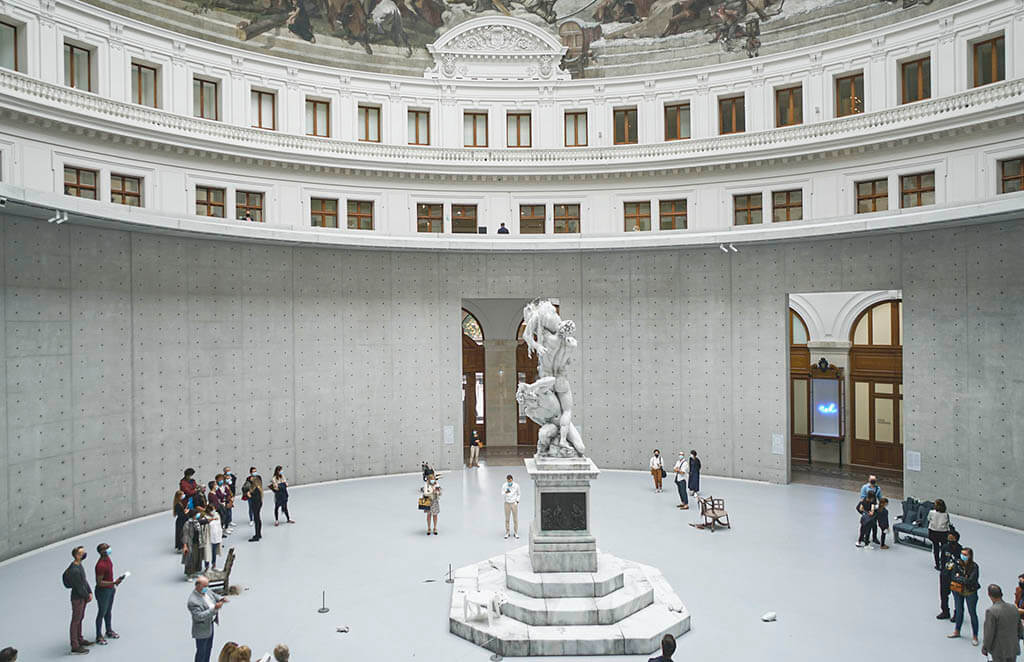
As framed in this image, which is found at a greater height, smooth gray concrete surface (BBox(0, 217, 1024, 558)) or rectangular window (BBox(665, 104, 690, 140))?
rectangular window (BBox(665, 104, 690, 140))

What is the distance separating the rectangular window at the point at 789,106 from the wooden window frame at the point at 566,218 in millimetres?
7015

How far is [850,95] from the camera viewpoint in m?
21.7

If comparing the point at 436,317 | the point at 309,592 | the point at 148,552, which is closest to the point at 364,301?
the point at 436,317

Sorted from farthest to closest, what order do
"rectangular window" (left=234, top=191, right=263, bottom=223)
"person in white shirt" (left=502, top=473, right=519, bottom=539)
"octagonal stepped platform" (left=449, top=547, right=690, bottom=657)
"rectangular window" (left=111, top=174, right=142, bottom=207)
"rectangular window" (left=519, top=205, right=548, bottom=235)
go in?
"rectangular window" (left=519, top=205, right=548, bottom=235) → "rectangular window" (left=234, top=191, right=263, bottom=223) → "rectangular window" (left=111, top=174, right=142, bottom=207) → "person in white shirt" (left=502, top=473, right=519, bottom=539) → "octagonal stepped platform" (left=449, top=547, right=690, bottom=657)

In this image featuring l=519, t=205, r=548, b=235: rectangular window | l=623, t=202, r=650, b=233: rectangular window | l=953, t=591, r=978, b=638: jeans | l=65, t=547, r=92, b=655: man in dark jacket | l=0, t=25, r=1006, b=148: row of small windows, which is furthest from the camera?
l=519, t=205, r=548, b=235: rectangular window

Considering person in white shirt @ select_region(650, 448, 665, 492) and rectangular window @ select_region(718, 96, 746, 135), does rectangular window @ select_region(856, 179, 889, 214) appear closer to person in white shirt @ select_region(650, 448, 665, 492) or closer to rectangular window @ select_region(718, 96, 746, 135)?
rectangular window @ select_region(718, 96, 746, 135)

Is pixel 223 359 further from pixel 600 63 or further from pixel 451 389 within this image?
pixel 600 63

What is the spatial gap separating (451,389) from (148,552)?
11.0m

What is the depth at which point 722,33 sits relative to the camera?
922 inches

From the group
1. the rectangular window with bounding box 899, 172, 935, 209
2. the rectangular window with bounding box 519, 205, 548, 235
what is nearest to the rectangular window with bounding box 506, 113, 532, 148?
the rectangular window with bounding box 519, 205, 548, 235

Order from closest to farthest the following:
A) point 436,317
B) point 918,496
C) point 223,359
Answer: point 918,496, point 223,359, point 436,317

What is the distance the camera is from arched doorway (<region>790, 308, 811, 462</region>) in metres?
26.3

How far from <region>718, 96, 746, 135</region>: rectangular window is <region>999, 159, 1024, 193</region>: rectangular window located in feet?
24.6

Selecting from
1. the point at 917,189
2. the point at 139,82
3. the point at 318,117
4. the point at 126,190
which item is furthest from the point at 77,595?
the point at 917,189
